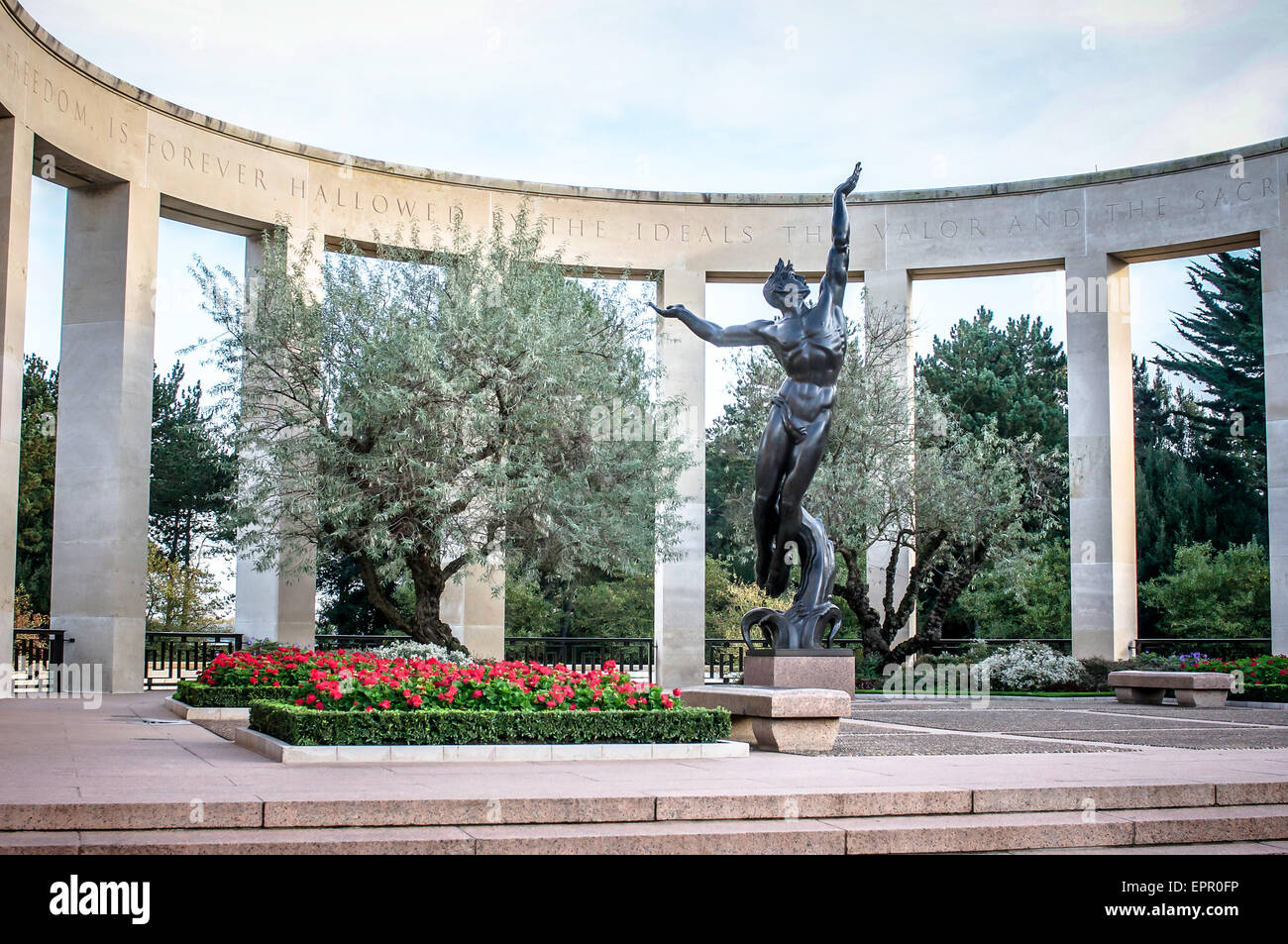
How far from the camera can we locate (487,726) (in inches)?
359

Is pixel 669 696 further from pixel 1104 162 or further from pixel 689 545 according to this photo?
pixel 1104 162

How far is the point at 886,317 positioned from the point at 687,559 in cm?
605

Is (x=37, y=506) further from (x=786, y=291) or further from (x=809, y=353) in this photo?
(x=809, y=353)

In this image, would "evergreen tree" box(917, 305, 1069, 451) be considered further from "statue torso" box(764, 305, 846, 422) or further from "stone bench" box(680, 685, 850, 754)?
"stone bench" box(680, 685, 850, 754)

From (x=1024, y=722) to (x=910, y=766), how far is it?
5825 millimetres

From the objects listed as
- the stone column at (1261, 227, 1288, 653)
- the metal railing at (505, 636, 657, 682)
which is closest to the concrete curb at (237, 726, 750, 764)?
the metal railing at (505, 636, 657, 682)

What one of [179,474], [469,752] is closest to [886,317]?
[469,752]

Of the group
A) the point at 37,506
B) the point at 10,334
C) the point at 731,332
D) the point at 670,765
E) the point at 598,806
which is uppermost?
the point at 10,334

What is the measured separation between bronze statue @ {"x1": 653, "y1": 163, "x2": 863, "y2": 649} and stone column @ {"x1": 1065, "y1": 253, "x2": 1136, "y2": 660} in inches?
423

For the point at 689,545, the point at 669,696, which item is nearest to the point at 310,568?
the point at 689,545

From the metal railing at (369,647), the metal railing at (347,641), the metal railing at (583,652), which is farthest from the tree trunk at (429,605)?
the metal railing at (347,641)

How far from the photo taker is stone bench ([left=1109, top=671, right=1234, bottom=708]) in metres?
16.9

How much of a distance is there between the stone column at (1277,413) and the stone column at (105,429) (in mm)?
19039
